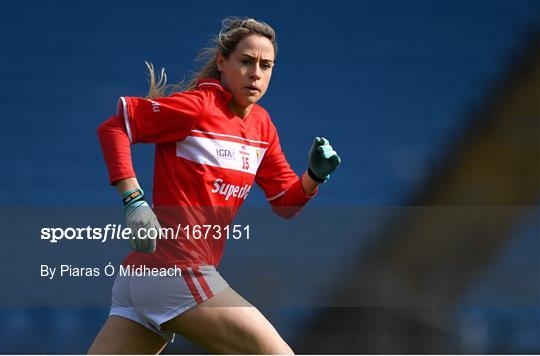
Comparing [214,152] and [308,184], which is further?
[308,184]

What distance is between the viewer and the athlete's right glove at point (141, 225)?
2.52 metres

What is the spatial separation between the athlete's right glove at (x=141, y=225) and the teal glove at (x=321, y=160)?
646mm

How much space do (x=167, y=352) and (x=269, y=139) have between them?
11.6 feet

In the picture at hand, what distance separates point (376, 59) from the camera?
7707mm

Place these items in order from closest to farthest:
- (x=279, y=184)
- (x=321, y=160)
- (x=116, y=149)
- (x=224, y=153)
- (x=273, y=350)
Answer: (x=273, y=350)
(x=116, y=149)
(x=224, y=153)
(x=321, y=160)
(x=279, y=184)

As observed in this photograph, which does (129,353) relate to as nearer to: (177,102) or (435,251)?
(177,102)

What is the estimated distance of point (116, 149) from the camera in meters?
2.62

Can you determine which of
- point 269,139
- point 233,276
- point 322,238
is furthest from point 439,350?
point 269,139

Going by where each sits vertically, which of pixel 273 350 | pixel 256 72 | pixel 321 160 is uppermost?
pixel 256 72

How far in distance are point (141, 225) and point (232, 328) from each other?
377 mm

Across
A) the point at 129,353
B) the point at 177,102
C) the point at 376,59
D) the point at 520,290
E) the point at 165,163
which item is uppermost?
the point at 376,59

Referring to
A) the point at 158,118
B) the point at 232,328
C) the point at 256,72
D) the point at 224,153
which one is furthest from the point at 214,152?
the point at 232,328

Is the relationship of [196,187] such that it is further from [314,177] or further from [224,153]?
[314,177]

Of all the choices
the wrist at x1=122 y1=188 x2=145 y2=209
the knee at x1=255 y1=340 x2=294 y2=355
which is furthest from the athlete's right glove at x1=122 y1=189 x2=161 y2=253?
the knee at x1=255 y1=340 x2=294 y2=355
